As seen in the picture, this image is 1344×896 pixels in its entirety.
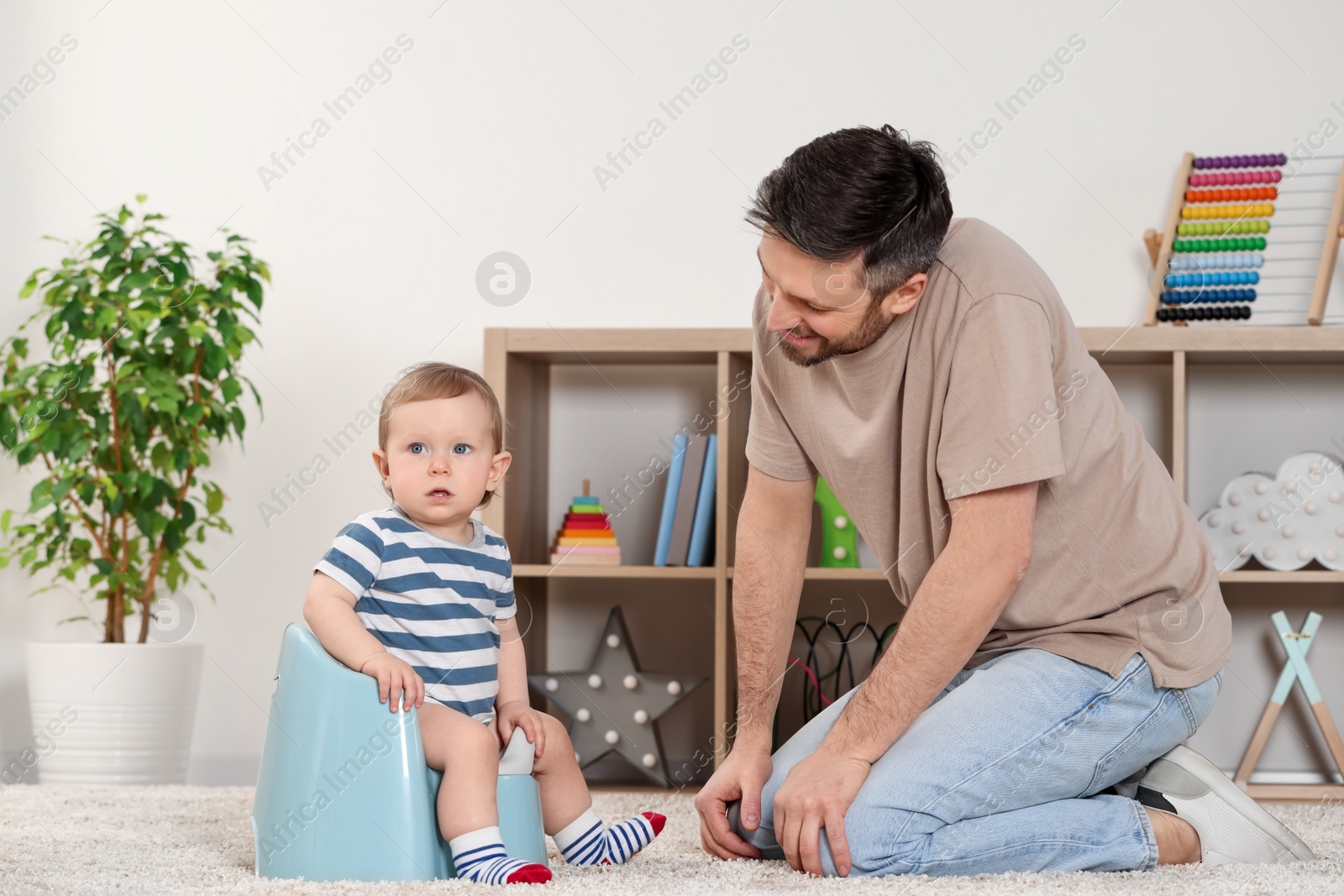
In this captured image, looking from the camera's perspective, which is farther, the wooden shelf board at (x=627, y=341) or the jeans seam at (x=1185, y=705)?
the wooden shelf board at (x=627, y=341)

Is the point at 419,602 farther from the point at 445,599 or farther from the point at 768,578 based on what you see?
the point at 768,578

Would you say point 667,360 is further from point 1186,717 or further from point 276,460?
point 1186,717

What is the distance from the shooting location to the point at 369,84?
2.50m

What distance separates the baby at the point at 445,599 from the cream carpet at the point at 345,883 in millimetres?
85

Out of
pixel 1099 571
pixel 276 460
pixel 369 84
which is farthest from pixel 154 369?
pixel 1099 571

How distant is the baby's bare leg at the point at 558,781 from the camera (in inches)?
→ 50.6

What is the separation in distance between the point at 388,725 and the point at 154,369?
1.35m

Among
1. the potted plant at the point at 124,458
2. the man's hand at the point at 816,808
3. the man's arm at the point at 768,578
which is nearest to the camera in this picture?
the man's hand at the point at 816,808

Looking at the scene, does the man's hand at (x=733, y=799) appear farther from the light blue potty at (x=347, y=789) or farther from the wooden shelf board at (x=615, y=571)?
the wooden shelf board at (x=615, y=571)

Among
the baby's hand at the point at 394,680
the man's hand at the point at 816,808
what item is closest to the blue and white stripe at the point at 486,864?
the baby's hand at the point at 394,680

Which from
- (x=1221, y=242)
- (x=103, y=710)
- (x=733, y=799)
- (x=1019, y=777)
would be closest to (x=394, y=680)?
(x=733, y=799)

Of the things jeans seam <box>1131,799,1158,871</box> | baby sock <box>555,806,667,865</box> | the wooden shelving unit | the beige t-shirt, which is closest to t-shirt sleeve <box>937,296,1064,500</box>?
the beige t-shirt

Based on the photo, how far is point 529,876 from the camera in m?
1.08

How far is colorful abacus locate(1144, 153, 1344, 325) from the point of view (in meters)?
2.21
